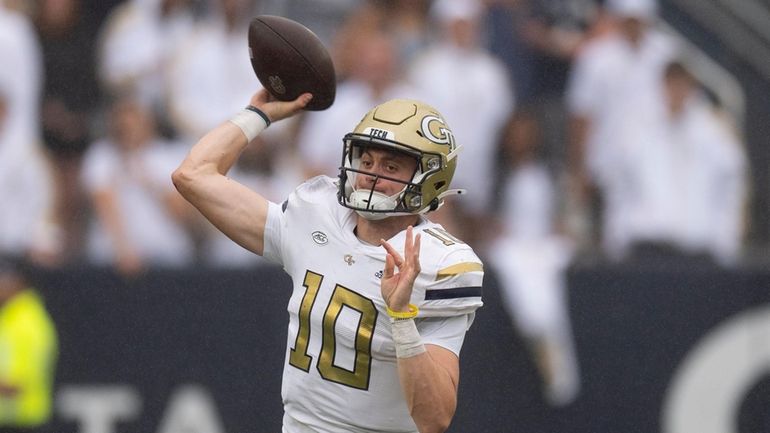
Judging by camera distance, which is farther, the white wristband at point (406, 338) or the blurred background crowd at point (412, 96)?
the blurred background crowd at point (412, 96)

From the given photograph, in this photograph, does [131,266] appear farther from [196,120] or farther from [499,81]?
[499,81]

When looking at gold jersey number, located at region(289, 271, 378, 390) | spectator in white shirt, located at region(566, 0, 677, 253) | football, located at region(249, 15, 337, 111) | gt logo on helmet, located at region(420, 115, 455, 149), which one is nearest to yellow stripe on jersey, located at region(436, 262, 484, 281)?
gold jersey number, located at region(289, 271, 378, 390)

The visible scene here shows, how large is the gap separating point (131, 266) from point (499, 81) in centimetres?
228

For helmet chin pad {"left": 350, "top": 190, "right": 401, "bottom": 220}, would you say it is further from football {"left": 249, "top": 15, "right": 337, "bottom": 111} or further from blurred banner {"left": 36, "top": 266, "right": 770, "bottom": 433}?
blurred banner {"left": 36, "top": 266, "right": 770, "bottom": 433}

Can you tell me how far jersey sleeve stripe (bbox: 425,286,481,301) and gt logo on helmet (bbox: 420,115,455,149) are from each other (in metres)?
0.43

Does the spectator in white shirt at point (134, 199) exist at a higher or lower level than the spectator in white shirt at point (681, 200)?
lower

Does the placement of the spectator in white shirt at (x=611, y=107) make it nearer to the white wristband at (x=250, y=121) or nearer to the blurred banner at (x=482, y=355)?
the blurred banner at (x=482, y=355)

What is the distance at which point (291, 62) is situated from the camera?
383cm

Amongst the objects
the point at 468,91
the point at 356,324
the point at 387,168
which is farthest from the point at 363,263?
the point at 468,91

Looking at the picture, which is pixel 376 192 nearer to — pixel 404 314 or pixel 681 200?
pixel 404 314

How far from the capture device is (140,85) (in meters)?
6.87

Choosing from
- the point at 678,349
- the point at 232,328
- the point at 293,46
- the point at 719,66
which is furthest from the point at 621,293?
the point at 293,46

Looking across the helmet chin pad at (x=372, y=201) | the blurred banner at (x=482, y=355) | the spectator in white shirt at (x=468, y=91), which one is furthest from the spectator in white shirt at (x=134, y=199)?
the helmet chin pad at (x=372, y=201)

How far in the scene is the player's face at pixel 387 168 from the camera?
355cm
